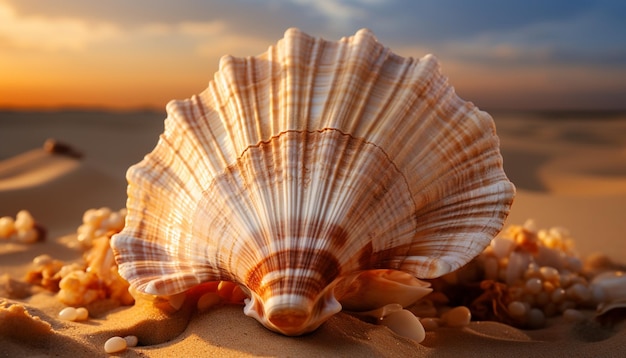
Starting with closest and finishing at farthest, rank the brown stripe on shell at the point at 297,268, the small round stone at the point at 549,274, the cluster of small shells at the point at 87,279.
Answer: the brown stripe on shell at the point at 297,268, the cluster of small shells at the point at 87,279, the small round stone at the point at 549,274

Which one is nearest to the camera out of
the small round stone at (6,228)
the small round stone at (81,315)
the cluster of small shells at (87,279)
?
the small round stone at (81,315)

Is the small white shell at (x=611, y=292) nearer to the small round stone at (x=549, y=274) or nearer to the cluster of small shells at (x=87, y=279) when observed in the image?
the small round stone at (x=549, y=274)

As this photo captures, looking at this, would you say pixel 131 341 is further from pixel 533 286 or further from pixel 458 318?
pixel 533 286

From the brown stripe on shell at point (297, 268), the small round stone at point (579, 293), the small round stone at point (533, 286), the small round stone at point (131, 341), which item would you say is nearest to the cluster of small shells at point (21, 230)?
the small round stone at point (131, 341)

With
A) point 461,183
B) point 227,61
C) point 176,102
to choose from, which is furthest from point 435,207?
point 176,102

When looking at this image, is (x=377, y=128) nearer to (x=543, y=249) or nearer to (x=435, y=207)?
(x=435, y=207)

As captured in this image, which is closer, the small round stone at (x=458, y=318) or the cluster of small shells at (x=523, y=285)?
the small round stone at (x=458, y=318)

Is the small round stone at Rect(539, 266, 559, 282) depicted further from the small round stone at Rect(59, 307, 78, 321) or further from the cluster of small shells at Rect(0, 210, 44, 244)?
the cluster of small shells at Rect(0, 210, 44, 244)
